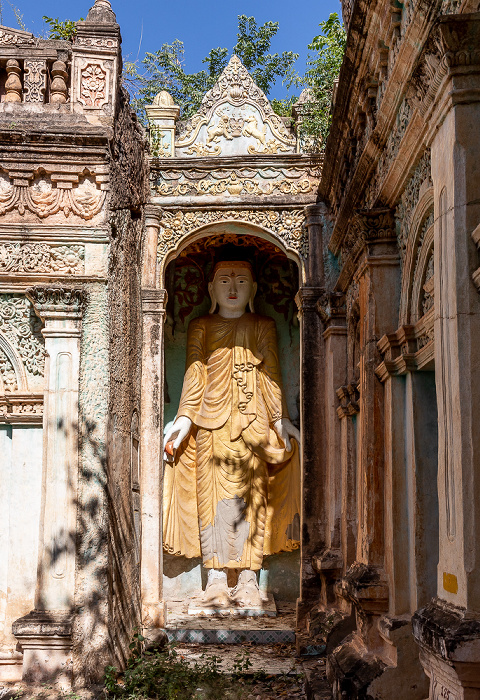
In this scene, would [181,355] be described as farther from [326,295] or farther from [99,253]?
[99,253]

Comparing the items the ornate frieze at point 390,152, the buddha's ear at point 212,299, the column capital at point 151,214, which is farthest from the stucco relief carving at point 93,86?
the buddha's ear at point 212,299

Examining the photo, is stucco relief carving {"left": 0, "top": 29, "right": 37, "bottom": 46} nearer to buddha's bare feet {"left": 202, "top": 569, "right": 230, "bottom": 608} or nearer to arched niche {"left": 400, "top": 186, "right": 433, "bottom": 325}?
arched niche {"left": 400, "top": 186, "right": 433, "bottom": 325}

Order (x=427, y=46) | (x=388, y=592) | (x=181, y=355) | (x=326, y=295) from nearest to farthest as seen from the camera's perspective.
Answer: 1. (x=427, y=46)
2. (x=388, y=592)
3. (x=326, y=295)
4. (x=181, y=355)

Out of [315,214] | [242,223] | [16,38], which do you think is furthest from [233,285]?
[16,38]

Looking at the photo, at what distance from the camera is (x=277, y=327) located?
9961mm

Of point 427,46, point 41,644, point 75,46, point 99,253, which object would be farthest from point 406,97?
point 41,644

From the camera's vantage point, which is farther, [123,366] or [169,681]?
[123,366]

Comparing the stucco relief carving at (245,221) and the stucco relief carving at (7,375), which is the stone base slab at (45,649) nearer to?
the stucco relief carving at (7,375)

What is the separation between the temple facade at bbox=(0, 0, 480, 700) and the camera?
11.9ft

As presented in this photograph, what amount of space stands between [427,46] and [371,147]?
1922 millimetres

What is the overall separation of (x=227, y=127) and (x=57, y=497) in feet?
15.3

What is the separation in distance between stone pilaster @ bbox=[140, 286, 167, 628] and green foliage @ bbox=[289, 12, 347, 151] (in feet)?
8.03

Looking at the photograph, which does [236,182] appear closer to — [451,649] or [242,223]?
[242,223]

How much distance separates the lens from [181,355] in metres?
9.93
